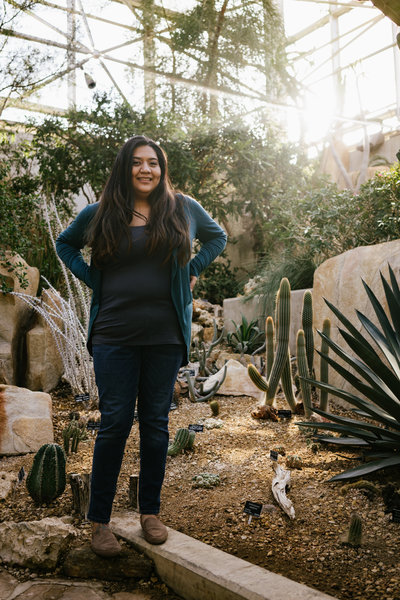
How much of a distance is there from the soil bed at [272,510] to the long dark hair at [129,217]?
115cm

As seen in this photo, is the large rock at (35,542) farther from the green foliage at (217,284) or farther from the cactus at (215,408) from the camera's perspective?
the green foliage at (217,284)

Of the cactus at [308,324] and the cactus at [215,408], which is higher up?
the cactus at [308,324]

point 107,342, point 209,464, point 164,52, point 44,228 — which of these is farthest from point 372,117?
point 107,342

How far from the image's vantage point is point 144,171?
2086mm

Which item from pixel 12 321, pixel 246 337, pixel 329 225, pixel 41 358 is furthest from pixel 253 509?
pixel 329 225

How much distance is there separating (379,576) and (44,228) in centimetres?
484

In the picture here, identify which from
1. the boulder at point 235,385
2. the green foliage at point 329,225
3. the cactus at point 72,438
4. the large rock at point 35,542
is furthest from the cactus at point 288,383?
the green foliage at point 329,225

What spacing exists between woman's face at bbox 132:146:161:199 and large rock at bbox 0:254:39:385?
8.42 ft

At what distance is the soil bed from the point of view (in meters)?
1.81

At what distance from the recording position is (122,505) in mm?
2402

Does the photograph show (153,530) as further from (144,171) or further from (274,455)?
(144,171)

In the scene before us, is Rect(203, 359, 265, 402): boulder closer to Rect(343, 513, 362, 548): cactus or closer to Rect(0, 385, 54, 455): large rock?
Rect(0, 385, 54, 455): large rock

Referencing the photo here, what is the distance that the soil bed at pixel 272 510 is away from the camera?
181cm

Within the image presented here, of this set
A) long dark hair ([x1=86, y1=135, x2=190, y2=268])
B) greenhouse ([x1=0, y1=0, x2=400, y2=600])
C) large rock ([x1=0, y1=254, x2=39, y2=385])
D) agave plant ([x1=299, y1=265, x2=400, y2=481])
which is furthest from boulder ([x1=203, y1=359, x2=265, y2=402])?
long dark hair ([x1=86, y1=135, x2=190, y2=268])
